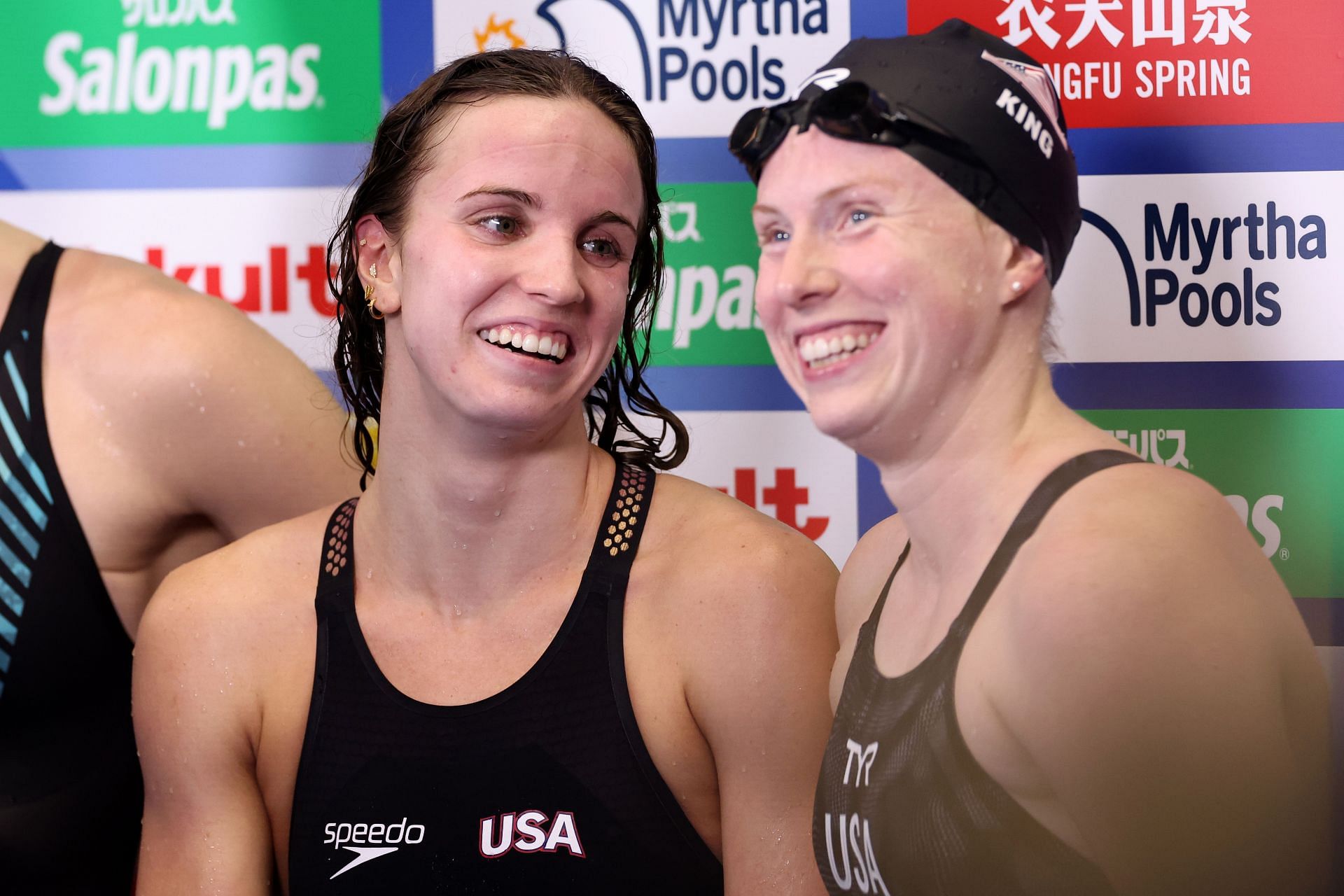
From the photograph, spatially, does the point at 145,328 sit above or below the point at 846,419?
above

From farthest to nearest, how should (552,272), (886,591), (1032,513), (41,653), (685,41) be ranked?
1. (685,41)
2. (41,653)
3. (552,272)
4. (886,591)
5. (1032,513)

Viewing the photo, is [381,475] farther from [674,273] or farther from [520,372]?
[674,273]

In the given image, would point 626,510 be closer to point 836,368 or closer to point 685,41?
point 836,368

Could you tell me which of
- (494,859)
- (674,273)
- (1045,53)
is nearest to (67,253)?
(674,273)

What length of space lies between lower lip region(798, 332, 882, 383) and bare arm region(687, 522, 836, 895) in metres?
0.47

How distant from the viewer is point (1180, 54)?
1.94m

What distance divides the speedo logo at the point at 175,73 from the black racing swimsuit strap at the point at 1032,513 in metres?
1.59

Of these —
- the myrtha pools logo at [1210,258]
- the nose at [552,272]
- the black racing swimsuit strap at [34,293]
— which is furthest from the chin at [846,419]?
the black racing swimsuit strap at [34,293]

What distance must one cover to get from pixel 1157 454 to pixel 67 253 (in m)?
1.60

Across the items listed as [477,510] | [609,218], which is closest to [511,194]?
[609,218]

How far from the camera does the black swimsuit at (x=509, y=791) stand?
1.43 m

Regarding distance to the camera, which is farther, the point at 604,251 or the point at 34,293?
the point at 34,293

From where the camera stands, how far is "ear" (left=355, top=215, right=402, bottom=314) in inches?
59.8

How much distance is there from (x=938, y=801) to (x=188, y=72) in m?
1.79
